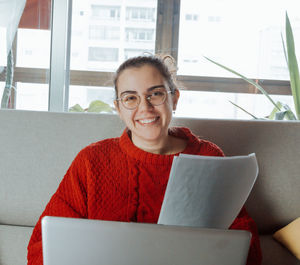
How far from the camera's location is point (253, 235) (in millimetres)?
1157

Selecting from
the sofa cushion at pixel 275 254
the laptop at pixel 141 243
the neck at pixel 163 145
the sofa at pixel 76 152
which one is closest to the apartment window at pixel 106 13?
the sofa at pixel 76 152

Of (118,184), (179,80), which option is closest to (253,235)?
(118,184)

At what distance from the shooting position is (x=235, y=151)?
5.07ft

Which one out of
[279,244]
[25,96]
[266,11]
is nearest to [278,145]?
[279,244]

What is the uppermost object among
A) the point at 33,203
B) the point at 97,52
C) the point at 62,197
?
the point at 97,52

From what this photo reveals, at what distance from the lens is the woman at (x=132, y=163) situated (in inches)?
49.1

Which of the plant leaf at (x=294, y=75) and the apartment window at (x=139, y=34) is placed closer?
the plant leaf at (x=294, y=75)

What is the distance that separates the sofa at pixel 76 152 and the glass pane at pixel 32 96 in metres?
1.72

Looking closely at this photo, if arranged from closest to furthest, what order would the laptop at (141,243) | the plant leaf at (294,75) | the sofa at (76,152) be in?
the laptop at (141,243), the sofa at (76,152), the plant leaf at (294,75)

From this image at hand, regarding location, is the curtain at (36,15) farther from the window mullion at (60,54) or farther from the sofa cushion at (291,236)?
the sofa cushion at (291,236)

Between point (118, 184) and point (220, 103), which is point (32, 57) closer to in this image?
point (220, 103)

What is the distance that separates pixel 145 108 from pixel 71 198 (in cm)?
39

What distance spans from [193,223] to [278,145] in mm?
869

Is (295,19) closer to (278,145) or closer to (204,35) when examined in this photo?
(204,35)
